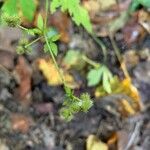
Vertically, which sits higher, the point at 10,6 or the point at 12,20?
the point at 12,20

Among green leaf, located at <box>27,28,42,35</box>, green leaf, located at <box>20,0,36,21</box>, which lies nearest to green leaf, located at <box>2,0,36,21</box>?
green leaf, located at <box>20,0,36,21</box>

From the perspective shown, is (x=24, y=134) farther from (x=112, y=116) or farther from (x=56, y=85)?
(x=112, y=116)

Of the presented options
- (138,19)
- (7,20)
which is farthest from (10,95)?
(7,20)

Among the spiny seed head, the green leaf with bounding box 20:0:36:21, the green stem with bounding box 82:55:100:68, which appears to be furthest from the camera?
the green stem with bounding box 82:55:100:68

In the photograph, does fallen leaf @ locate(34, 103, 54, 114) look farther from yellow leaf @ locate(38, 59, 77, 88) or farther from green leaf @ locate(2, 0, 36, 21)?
green leaf @ locate(2, 0, 36, 21)

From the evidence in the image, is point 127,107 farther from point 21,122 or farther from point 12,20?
point 12,20

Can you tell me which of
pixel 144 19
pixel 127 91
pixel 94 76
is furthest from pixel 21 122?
pixel 144 19

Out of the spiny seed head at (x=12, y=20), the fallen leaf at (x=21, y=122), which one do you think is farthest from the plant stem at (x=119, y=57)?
the spiny seed head at (x=12, y=20)
